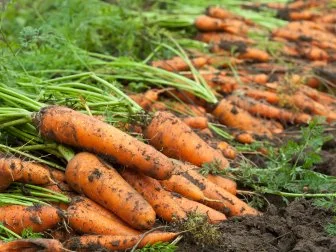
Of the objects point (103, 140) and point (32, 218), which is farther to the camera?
point (103, 140)

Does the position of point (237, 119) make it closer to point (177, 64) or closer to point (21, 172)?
point (177, 64)

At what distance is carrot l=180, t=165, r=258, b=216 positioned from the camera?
380 centimetres

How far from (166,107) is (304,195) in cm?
136

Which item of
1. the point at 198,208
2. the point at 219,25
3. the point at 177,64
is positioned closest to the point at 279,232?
the point at 198,208

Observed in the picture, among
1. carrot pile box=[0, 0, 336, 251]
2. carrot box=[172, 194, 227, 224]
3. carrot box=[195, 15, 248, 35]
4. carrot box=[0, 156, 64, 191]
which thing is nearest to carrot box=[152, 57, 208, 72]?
carrot pile box=[0, 0, 336, 251]

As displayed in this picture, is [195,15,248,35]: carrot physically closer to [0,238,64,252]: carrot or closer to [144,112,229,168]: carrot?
[144,112,229,168]: carrot

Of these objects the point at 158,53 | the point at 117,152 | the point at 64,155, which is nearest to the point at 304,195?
the point at 117,152

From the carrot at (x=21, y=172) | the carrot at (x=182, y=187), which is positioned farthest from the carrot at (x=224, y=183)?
the carrot at (x=21, y=172)

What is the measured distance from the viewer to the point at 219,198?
151 inches

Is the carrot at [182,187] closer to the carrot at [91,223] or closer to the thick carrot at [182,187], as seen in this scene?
the thick carrot at [182,187]

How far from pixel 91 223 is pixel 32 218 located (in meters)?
0.28

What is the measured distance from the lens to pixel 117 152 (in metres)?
3.59

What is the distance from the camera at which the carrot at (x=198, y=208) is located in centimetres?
364

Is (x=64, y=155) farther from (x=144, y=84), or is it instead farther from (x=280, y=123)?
(x=280, y=123)
